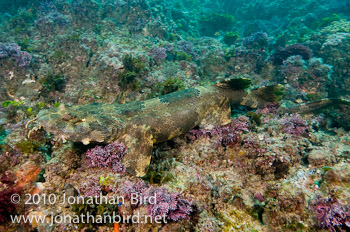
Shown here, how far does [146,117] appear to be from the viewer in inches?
162

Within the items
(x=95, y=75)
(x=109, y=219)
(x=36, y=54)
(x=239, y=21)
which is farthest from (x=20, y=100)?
(x=239, y=21)

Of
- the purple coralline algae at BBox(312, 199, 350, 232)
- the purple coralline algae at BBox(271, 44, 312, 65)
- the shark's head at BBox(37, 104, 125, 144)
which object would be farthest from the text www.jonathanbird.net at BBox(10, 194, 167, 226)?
the purple coralline algae at BBox(271, 44, 312, 65)

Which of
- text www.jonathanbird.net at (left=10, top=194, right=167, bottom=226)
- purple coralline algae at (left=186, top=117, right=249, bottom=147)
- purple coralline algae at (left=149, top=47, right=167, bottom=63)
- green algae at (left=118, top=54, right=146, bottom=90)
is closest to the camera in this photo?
text www.jonathanbird.net at (left=10, top=194, right=167, bottom=226)

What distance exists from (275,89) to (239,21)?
2837 centimetres

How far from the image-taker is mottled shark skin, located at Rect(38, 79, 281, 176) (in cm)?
329

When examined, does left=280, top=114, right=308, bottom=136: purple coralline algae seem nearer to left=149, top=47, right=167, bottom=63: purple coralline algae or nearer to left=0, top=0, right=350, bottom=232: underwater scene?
left=0, top=0, right=350, bottom=232: underwater scene

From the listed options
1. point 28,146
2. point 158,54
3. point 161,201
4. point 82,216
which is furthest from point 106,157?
point 158,54

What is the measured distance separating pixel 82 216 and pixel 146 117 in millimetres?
2253

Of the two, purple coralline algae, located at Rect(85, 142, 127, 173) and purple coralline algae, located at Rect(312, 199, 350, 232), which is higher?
purple coralline algae, located at Rect(85, 142, 127, 173)

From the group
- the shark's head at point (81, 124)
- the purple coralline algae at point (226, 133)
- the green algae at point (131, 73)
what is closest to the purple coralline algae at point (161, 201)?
the shark's head at point (81, 124)

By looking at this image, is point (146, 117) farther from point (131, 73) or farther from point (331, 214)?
point (331, 214)

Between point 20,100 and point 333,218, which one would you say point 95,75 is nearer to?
point 20,100

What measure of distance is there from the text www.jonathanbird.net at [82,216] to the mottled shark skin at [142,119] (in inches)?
25.4

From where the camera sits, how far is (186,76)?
8.67 metres
